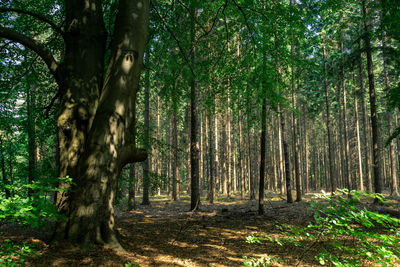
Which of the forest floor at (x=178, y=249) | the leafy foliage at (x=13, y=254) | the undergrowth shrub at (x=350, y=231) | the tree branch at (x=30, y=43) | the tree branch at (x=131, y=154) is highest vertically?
the tree branch at (x=30, y=43)

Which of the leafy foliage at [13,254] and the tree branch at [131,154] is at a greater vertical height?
the tree branch at [131,154]

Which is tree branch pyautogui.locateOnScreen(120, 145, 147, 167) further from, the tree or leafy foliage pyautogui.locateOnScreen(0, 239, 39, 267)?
leafy foliage pyautogui.locateOnScreen(0, 239, 39, 267)

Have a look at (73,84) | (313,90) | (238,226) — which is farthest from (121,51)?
(313,90)

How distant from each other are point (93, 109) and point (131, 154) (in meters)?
1.14

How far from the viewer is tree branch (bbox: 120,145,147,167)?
4629 mm

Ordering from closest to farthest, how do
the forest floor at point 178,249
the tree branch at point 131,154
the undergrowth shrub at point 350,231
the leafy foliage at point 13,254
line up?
the undergrowth shrub at point 350,231 → the leafy foliage at point 13,254 → the forest floor at point 178,249 → the tree branch at point 131,154

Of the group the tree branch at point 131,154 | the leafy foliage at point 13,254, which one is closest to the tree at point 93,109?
the tree branch at point 131,154

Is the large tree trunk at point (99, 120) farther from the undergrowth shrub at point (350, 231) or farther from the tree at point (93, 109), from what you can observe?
the undergrowth shrub at point (350, 231)

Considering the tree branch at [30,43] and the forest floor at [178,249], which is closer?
the forest floor at [178,249]

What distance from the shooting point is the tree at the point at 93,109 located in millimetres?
4098

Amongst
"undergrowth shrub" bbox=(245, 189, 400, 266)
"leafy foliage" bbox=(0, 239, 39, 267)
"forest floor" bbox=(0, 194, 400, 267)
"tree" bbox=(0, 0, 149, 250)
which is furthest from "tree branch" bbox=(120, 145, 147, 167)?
"undergrowth shrub" bbox=(245, 189, 400, 266)

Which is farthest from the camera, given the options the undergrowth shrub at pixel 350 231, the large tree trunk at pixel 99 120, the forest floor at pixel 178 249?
the large tree trunk at pixel 99 120

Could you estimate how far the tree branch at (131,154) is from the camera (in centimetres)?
463

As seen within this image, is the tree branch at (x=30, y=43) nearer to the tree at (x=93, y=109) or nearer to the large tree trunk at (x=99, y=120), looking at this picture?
the tree at (x=93, y=109)
